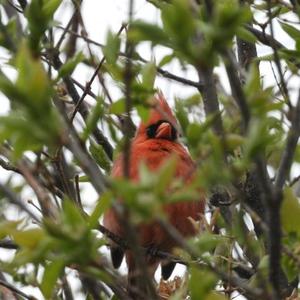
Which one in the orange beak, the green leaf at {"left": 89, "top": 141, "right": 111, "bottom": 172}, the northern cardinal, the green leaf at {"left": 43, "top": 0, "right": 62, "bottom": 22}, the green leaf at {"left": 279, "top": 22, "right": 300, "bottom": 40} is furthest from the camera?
the orange beak

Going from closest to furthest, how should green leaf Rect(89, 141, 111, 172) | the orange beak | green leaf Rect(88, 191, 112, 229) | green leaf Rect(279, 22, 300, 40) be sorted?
green leaf Rect(88, 191, 112, 229) < green leaf Rect(279, 22, 300, 40) < green leaf Rect(89, 141, 111, 172) < the orange beak

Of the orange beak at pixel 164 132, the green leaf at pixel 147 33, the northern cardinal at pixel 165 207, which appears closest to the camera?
the green leaf at pixel 147 33

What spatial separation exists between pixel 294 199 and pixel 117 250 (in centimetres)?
187

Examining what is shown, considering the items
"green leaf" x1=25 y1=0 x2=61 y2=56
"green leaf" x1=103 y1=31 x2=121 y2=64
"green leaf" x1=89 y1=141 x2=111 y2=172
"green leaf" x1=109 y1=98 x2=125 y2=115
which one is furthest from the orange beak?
"green leaf" x1=25 y1=0 x2=61 y2=56

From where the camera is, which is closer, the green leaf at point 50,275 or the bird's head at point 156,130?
the green leaf at point 50,275

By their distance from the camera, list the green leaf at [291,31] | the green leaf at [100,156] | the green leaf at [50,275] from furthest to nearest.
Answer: the green leaf at [100,156]
the green leaf at [291,31]
the green leaf at [50,275]

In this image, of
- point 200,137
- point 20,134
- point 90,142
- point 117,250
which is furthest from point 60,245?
point 117,250

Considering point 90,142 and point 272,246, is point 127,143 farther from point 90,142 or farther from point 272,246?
point 90,142

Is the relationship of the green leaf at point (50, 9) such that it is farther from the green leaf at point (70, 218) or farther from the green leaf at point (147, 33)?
the green leaf at point (70, 218)

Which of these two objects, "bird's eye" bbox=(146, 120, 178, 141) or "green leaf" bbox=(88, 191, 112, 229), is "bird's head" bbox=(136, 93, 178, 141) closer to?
"bird's eye" bbox=(146, 120, 178, 141)

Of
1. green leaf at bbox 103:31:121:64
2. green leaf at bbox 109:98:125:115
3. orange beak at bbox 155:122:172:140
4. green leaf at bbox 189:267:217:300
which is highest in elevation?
orange beak at bbox 155:122:172:140

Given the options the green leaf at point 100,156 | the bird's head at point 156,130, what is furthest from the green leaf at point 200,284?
the bird's head at point 156,130

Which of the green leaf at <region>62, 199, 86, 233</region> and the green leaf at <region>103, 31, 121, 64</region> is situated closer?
the green leaf at <region>62, 199, 86, 233</region>

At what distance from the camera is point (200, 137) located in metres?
1.65
